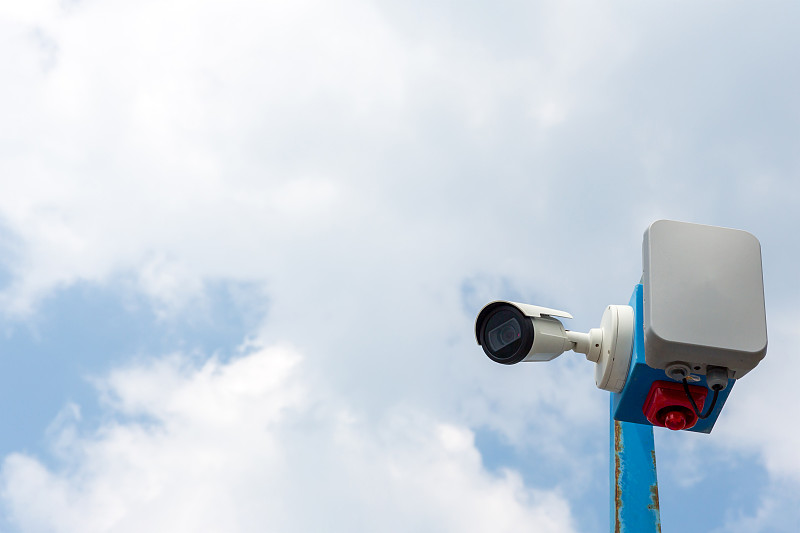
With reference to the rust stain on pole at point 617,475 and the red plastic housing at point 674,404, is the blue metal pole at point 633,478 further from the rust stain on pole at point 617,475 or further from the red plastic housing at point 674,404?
the red plastic housing at point 674,404

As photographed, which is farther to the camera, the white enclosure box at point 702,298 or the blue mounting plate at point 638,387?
the blue mounting plate at point 638,387

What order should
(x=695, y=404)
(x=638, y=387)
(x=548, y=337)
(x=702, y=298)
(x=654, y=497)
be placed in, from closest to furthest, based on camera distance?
(x=702, y=298) → (x=695, y=404) → (x=638, y=387) → (x=548, y=337) → (x=654, y=497)

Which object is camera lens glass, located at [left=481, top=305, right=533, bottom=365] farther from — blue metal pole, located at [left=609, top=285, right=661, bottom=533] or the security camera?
blue metal pole, located at [left=609, top=285, right=661, bottom=533]

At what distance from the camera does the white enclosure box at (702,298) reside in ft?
6.81

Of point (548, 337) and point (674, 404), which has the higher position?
point (548, 337)

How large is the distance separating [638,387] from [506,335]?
0.49 metres

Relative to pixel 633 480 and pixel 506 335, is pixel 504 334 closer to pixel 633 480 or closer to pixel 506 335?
pixel 506 335

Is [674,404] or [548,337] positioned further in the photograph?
[548,337]

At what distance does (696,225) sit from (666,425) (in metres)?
0.66

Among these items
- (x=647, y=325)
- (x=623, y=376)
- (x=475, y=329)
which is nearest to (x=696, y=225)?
(x=647, y=325)

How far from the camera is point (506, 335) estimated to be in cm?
279

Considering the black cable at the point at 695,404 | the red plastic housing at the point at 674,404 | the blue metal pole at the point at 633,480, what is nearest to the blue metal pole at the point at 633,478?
the blue metal pole at the point at 633,480

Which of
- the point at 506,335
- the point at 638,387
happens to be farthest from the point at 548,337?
the point at 638,387

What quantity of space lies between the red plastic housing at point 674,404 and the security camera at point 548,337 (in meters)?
0.17
